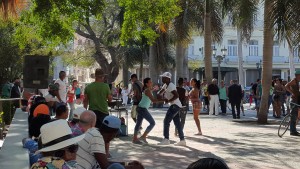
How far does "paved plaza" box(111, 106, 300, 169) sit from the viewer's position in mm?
8938

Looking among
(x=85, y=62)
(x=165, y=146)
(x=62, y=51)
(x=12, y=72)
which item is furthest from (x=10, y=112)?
(x=85, y=62)

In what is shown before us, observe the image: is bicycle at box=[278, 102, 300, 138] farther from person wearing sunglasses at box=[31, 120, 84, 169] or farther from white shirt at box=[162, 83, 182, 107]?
person wearing sunglasses at box=[31, 120, 84, 169]

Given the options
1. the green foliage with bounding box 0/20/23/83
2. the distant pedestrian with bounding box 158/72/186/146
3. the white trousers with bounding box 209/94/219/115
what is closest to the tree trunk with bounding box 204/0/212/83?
the white trousers with bounding box 209/94/219/115

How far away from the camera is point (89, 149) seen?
5.32 meters

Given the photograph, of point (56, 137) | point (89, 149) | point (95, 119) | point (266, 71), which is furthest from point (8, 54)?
point (56, 137)

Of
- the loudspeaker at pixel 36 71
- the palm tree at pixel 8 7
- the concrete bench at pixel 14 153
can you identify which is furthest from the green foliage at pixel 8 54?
the concrete bench at pixel 14 153

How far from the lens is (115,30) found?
124ft

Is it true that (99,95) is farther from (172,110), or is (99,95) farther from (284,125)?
(284,125)

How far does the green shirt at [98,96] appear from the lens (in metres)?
9.74

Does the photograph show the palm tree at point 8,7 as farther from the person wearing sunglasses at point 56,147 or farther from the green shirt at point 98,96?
the person wearing sunglasses at point 56,147

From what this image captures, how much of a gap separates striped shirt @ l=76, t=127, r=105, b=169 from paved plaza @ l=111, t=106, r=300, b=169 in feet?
11.1

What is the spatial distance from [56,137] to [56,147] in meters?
0.11

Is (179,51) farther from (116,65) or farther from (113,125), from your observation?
(113,125)

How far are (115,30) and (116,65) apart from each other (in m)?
3.32
